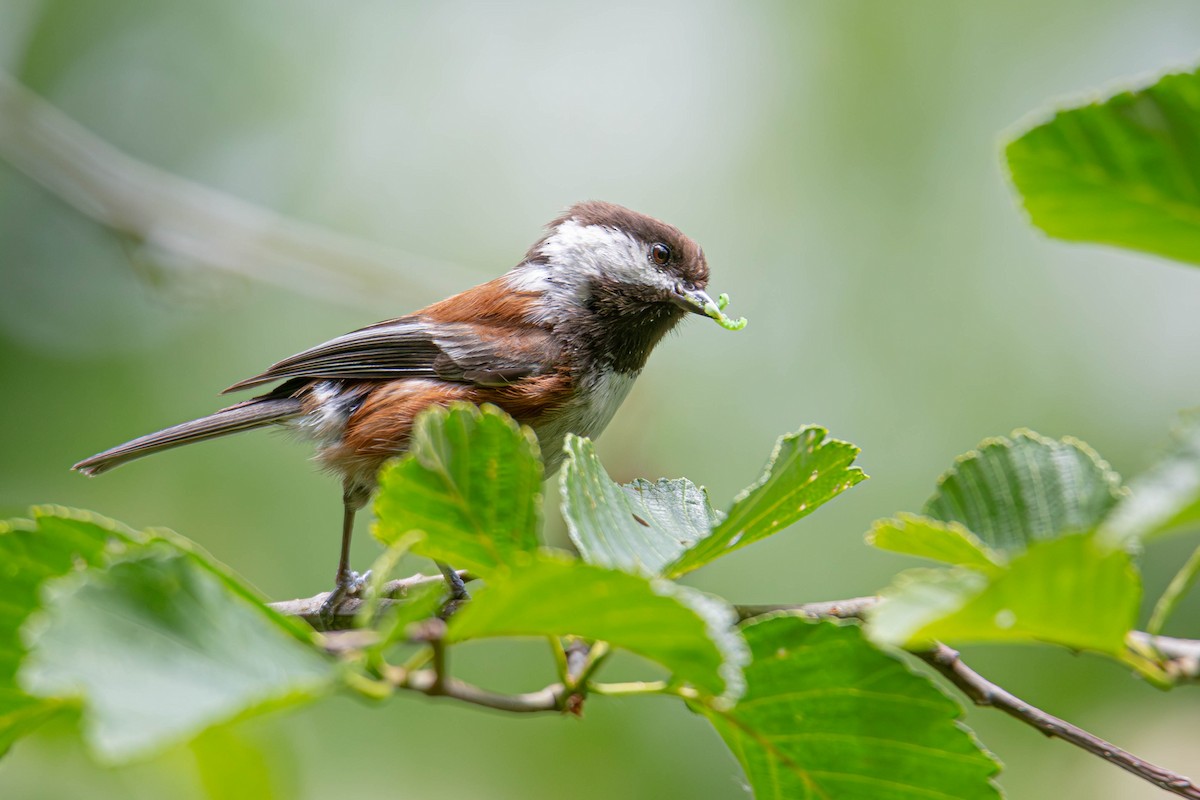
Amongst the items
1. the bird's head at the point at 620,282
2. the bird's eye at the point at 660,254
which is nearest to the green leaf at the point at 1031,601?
the bird's head at the point at 620,282

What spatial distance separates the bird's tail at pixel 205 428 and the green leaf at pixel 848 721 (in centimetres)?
306

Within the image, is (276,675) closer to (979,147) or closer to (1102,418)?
(1102,418)

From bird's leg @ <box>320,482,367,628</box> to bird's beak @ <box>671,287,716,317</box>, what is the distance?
138 cm

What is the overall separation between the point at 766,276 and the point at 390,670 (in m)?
6.29

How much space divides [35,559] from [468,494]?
472 millimetres

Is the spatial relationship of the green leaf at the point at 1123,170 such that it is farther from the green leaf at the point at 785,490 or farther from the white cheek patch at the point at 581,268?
the white cheek patch at the point at 581,268

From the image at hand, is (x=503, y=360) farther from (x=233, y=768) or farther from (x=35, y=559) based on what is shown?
(x=233, y=768)

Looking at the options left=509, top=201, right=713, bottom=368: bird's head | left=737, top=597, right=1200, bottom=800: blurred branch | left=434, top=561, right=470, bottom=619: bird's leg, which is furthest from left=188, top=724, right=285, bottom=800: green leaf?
left=509, top=201, right=713, bottom=368: bird's head

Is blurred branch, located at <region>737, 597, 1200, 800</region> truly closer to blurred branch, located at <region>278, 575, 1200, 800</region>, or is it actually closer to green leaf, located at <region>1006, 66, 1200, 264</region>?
blurred branch, located at <region>278, 575, 1200, 800</region>

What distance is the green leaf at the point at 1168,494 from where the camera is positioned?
2.60ft

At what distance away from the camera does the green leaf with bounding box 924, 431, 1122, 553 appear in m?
1.32

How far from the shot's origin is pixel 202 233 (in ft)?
18.1

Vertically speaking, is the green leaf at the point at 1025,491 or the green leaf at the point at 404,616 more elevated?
the green leaf at the point at 1025,491

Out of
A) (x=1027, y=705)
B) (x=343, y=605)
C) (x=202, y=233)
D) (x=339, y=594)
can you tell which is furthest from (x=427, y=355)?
(x=1027, y=705)
